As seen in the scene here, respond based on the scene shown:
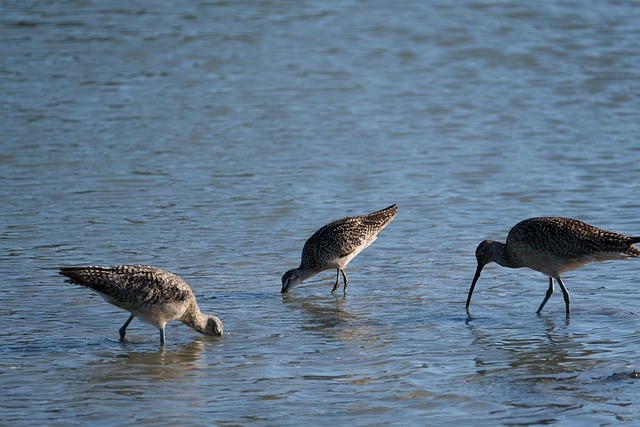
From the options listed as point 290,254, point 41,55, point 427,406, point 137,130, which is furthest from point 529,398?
point 41,55

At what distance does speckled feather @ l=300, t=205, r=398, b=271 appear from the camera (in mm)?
8898

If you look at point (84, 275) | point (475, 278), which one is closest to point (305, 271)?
point (475, 278)

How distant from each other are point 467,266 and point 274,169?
12.1 feet

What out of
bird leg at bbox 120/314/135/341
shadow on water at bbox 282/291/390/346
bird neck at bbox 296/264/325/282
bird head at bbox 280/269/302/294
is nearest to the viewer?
bird leg at bbox 120/314/135/341

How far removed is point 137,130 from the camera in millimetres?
13797

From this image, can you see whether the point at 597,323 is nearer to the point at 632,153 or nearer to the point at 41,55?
the point at 632,153

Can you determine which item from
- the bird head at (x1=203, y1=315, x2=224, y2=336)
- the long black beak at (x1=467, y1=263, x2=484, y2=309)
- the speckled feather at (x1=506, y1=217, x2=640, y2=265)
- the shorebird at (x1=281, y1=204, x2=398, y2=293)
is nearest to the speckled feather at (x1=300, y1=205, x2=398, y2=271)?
the shorebird at (x1=281, y1=204, x2=398, y2=293)

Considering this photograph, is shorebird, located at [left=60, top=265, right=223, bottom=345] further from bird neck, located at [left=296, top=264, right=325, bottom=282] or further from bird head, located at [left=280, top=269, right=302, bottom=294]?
bird neck, located at [left=296, top=264, right=325, bottom=282]

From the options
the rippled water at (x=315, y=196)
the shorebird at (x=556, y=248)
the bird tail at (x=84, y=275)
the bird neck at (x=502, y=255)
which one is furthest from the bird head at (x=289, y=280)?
the bird tail at (x=84, y=275)

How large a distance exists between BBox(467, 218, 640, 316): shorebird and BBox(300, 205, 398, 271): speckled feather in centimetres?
110

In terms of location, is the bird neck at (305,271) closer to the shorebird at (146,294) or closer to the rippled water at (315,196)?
the rippled water at (315,196)

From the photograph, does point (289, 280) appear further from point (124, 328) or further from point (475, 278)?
point (124, 328)

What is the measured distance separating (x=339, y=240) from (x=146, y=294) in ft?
7.14

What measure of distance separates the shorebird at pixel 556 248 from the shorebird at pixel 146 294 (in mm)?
2000
